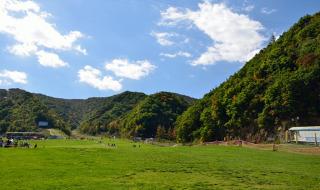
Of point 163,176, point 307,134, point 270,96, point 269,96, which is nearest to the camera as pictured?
point 163,176

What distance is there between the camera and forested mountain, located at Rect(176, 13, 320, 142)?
85.6 m

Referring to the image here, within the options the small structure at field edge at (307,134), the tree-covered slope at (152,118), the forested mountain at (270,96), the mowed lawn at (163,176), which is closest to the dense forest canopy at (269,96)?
the forested mountain at (270,96)

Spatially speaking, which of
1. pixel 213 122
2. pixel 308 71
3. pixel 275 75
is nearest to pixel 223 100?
pixel 213 122

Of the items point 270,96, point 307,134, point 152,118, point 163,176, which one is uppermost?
point 152,118

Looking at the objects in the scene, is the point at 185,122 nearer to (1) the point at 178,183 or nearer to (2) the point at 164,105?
(2) the point at 164,105

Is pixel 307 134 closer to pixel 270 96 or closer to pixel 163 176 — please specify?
pixel 270 96

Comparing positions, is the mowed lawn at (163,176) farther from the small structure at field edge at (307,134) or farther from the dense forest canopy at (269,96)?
the dense forest canopy at (269,96)

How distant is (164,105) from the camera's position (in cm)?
19388

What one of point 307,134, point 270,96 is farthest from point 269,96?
point 307,134

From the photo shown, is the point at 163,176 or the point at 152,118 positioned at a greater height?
the point at 152,118

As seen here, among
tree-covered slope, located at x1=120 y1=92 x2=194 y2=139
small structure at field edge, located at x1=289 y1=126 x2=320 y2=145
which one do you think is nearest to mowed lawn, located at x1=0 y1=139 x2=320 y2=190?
small structure at field edge, located at x1=289 y1=126 x2=320 y2=145

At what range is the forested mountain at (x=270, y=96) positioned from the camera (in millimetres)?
85625

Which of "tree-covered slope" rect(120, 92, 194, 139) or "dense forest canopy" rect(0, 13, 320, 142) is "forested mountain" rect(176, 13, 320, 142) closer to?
"dense forest canopy" rect(0, 13, 320, 142)

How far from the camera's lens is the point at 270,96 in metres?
90.0
